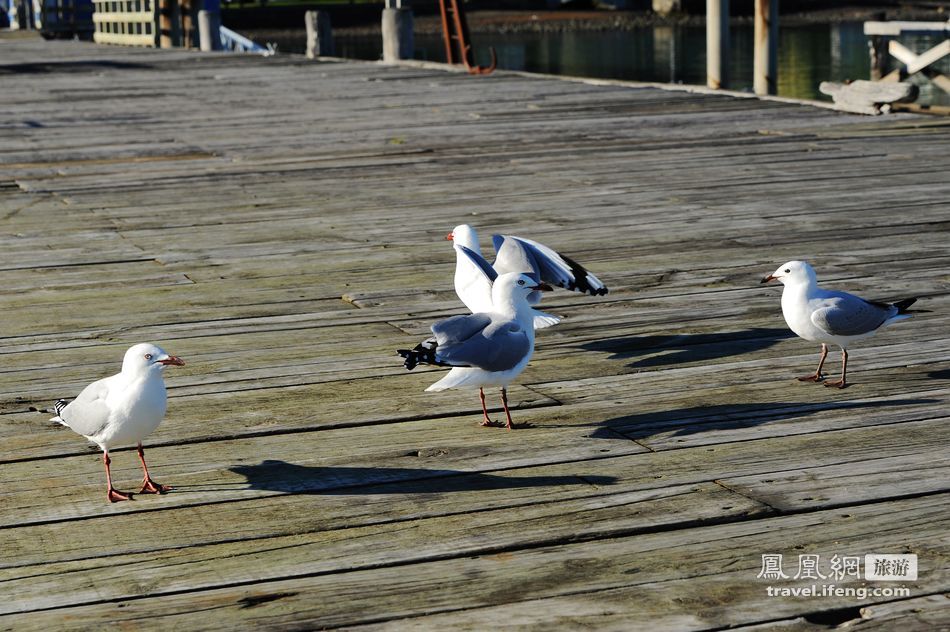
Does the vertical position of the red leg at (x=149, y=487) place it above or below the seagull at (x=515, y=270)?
below

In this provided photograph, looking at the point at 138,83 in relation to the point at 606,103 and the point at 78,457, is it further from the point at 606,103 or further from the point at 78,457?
the point at 78,457

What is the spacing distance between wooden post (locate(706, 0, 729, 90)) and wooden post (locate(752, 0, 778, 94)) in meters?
0.48

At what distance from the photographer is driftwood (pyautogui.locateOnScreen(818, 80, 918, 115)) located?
1259 cm

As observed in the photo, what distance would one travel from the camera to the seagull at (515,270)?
16.7 ft

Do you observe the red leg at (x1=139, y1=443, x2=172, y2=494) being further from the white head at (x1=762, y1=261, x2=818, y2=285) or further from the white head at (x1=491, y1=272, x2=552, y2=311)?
the white head at (x1=762, y1=261, x2=818, y2=285)

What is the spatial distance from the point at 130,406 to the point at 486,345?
1113 mm

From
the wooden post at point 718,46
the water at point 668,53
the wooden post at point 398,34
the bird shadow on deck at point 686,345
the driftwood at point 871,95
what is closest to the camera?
the bird shadow on deck at point 686,345

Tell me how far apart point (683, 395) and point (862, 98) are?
8.95 m

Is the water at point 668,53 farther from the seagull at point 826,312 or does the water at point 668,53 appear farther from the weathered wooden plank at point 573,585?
the weathered wooden plank at point 573,585

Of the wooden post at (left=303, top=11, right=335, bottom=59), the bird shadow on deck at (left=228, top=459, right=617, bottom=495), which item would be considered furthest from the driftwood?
the wooden post at (left=303, top=11, right=335, bottom=59)

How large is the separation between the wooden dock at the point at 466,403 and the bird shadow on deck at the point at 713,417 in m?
0.02

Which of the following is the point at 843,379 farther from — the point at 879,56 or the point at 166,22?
the point at 166,22

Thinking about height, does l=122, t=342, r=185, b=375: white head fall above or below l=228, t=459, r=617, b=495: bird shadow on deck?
above

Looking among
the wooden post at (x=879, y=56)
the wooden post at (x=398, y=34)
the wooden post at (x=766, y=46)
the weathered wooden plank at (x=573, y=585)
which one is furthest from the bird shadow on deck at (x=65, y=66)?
the weathered wooden plank at (x=573, y=585)
